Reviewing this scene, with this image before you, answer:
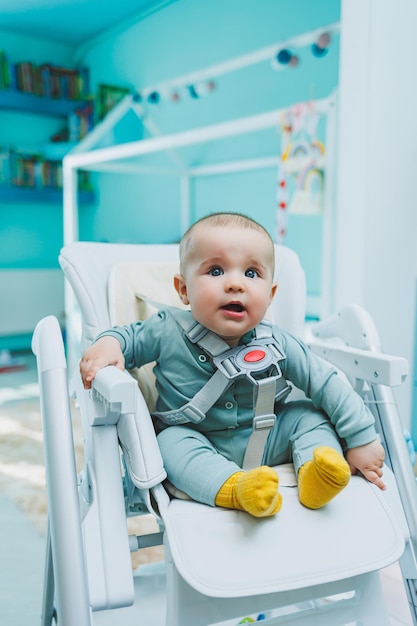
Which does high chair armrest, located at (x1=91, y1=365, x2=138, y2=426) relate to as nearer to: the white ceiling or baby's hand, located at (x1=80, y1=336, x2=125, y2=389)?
baby's hand, located at (x1=80, y1=336, x2=125, y2=389)

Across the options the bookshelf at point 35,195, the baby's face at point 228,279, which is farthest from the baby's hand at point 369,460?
the bookshelf at point 35,195

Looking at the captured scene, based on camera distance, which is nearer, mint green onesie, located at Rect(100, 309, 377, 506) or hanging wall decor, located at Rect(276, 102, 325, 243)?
mint green onesie, located at Rect(100, 309, 377, 506)

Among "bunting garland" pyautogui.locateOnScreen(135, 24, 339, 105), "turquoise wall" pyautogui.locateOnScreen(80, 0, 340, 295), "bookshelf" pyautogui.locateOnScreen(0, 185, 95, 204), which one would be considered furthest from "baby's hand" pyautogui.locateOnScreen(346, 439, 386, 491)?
"bookshelf" pyautogui.locateOnScreen(0, 185, 95, 204)

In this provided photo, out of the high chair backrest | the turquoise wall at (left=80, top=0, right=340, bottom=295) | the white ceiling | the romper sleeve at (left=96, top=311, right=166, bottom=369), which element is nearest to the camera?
the romper sleeve at (left=96, top=311, right=166, bottom=369)

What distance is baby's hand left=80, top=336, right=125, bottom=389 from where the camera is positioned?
32.5 inches

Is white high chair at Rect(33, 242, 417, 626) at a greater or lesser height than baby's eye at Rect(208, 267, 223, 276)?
lesser

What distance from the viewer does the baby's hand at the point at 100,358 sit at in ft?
2.71

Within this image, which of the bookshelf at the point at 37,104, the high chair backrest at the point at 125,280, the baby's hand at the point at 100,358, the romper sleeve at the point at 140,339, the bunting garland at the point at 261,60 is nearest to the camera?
the baby's hand at the point at 100,358

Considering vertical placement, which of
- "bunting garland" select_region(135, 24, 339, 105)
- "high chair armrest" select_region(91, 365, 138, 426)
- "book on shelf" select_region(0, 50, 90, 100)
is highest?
"book on shelf" select_region(0, 50, 90, 100)

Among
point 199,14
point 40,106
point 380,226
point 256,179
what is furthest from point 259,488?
point 40,106

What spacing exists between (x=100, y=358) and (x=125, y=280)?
27cm

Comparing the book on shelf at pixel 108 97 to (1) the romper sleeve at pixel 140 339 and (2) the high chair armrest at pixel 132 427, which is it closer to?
(1) the romper sleeve at pixel 140 339

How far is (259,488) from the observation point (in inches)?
28.3

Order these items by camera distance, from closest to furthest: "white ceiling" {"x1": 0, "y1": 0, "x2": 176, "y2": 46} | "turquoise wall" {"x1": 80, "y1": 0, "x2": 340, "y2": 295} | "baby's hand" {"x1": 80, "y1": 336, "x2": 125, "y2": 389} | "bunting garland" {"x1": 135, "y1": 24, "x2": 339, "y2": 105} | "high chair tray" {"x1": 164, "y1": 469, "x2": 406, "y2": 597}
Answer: "high chair tray" {"x1": 164, "y1": 469, "x2": 406, "y2": 597} → "baby's hand" {"x1": 80, "y1": 336, "x2": 125, "y2": 389} → "bunting garland" {"x1": 135, "y1": 24, "x2": 339, "y2": 105} → "turquoise wall" {"x1": 80, "y1": 0, "x2": 340, "y2": 295} → "white ceiling" {"x1": 0, "y1": 0, "x2": 176, "y2": 46}
